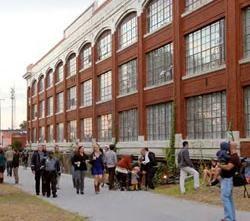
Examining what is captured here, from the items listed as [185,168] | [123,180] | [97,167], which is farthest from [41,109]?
[185,168]

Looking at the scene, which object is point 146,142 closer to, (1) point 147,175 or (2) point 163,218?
(1) point 147,175

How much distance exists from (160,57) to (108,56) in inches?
413

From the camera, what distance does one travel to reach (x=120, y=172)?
80.5ft

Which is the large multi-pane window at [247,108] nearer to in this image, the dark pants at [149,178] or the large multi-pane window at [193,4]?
the dark pants at [149,178]

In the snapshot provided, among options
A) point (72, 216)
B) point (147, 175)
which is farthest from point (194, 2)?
point (72, 216)

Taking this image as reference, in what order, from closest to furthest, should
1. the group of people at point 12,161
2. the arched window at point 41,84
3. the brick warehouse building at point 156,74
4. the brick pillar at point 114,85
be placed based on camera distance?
the brick warehouse building at point 156,74 → the group of people at point 12,161 → the brick pillar at point 114,85 → the arched window at point 41,84

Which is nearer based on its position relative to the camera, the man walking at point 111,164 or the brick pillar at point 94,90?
the man walking at point 111,164

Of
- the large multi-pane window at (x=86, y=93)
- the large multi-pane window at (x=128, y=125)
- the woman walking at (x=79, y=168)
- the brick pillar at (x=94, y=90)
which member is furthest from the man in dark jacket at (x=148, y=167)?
the large multi-pane window at (x=86, y=93)

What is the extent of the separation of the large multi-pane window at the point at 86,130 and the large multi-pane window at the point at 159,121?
1428cm

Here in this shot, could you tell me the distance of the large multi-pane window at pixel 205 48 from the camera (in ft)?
94.3

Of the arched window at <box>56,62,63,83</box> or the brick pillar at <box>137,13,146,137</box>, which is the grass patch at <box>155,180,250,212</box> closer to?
the brick pillar at <box>137,13,146,137</box>

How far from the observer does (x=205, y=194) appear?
20141 mm

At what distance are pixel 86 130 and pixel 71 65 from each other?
856cm

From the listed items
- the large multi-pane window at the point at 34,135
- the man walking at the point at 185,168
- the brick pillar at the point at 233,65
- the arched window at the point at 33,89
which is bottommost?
the man walking at the point at 185,168
